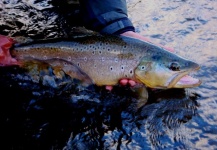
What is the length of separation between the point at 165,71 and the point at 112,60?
17.5 inches

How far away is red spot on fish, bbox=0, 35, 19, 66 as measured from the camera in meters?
2.90

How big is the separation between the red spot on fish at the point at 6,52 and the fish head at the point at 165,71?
3.61 ft

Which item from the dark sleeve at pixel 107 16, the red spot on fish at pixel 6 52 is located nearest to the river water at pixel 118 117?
the red spot on fish at pixel 6 52

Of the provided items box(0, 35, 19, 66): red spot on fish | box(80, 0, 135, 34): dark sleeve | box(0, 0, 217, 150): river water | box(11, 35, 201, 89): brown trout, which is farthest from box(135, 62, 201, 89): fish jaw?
box(0, 35, 19, 66): red spot on fish

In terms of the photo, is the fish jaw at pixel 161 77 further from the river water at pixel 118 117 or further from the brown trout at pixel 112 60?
the river water at pixel 118 117

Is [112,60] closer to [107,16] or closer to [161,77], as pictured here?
[161,77]

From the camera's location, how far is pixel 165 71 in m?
2.75

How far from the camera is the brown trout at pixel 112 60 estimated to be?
2754 millimetres

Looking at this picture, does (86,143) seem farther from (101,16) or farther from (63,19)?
(63,19)

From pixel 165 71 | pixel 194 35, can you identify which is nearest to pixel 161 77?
pixel 165 71

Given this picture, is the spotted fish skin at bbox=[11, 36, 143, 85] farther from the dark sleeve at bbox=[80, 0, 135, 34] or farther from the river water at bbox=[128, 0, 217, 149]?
the river water at bbox=[128, 0, 217, 149]

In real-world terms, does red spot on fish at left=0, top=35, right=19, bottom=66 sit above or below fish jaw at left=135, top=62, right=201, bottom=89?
above

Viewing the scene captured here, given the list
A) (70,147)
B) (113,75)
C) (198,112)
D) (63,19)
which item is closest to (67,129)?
(70,147)

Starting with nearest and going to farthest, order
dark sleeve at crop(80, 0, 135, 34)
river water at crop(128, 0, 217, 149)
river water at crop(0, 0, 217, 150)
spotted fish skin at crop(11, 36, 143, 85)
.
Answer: river water at crop(0, 0, 217, 150)
river water at crop(128, 0, 217, 149)
spotted fish skin at crop(11, 36, 143, 85)
dark sleeve at crop(80, 0, 135, 34)
